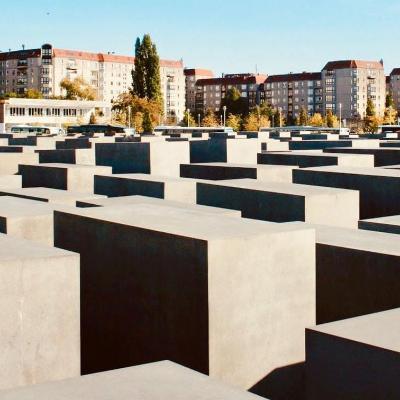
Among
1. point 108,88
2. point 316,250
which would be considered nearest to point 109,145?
point 316,250

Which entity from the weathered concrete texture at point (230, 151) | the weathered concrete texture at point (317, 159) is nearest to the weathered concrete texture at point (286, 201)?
the weathered concrete texture at point (317, 159)

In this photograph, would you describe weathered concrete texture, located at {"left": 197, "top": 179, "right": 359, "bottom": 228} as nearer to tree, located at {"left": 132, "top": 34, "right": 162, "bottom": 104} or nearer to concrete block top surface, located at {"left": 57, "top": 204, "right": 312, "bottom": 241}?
concrete block top surface, located at {"left": 57, "top": 204, "right": 312, "bottom": 241}

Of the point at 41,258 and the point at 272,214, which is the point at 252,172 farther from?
the point at 41,258

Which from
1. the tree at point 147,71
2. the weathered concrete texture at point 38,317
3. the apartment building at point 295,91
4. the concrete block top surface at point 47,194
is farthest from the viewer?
the apartment building at point 295,91

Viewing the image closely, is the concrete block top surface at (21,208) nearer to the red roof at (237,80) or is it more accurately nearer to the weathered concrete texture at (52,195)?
the weathered concrete texture at (52,195)

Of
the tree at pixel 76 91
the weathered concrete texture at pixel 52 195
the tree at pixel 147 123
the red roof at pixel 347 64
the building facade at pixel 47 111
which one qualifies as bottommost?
the weathered concrete texture at pixel 52 195

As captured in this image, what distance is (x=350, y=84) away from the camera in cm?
14175

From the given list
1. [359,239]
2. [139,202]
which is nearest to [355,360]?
[359,239]

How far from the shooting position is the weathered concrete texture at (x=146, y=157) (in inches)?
830

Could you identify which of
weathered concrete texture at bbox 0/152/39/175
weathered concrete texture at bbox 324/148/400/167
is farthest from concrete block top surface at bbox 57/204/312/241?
weathered concrete texture at bbox 324/148/400/167

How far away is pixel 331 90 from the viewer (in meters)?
144

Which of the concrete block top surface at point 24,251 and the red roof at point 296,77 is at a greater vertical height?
the red roof at point 296,77

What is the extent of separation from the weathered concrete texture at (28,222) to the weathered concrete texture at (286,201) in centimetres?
369

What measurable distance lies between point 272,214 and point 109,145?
30.8 ft
